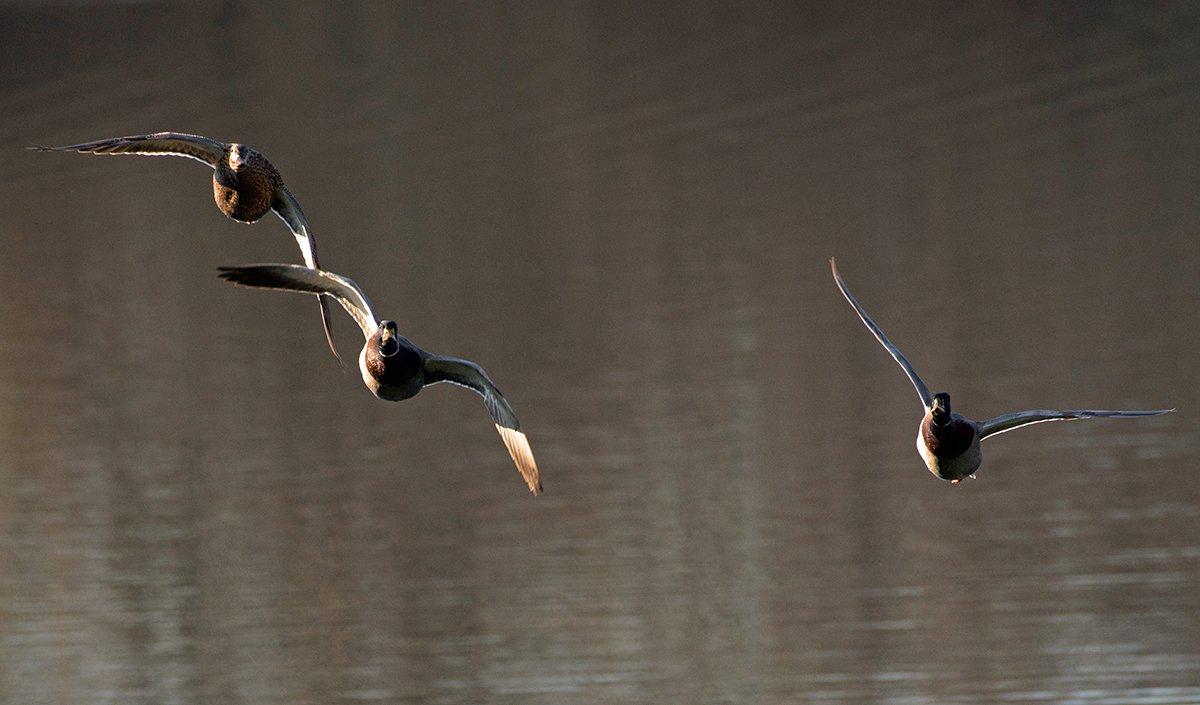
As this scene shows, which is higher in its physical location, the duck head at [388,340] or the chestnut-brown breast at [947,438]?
the duck head at [388,340]

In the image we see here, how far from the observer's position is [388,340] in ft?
28.1

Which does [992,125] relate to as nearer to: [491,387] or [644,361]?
[644,361]

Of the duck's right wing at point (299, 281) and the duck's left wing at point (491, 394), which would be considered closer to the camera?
the duck's right wing at point (299, 281)

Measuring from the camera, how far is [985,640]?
20594mm

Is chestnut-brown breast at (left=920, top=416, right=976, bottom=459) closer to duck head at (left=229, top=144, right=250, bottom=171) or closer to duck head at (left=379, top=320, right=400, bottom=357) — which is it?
duck head at (left=379, top=320, right=400, bottom=357)

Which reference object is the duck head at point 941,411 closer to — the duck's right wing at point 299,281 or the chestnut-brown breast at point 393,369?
the chestnut-brown breast at point 393,369

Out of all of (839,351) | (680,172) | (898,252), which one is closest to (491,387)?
(839,351)

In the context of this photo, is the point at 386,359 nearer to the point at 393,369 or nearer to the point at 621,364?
the point at 393,369

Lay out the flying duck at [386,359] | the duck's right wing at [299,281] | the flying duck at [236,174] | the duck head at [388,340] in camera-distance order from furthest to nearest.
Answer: the flying duck at [236,174], the duck head at [388,340], the flying duck at [386,359], the duck's right wing at [299,281]

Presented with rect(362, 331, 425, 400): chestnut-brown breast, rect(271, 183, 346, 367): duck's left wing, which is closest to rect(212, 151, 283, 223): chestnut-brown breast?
rect(271, 183, 346, 367): duck's left wing

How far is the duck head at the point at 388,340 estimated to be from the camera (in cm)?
857

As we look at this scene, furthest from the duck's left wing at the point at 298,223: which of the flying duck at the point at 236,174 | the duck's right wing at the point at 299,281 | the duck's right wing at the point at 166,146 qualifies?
the duck's right wing at the point at 166,146

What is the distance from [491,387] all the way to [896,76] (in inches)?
1786

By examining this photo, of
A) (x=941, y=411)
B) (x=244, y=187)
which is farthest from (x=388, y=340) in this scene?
(x=941, y=411)
